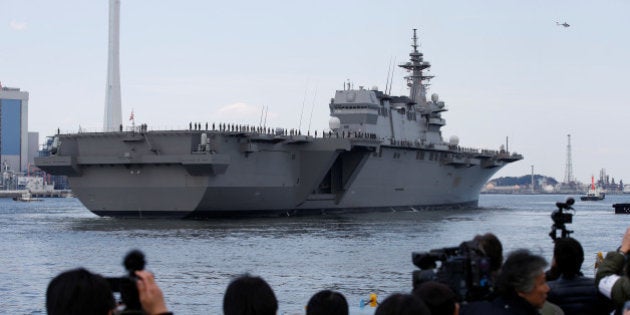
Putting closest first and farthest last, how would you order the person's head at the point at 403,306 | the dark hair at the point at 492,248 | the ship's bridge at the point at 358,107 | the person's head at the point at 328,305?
the person's head at the point at 403,306
the person's head at the point at 328,305
the dark hair at the point at 492,248
the ship's bridge at the point at 358,107

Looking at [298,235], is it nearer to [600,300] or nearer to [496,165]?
[600,300]

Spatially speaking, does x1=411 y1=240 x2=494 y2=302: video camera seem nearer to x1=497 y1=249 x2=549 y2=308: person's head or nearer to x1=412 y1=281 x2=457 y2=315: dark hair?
x1=497 y1=249 x2=549 y2=308: person's head

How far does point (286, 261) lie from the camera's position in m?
21.8

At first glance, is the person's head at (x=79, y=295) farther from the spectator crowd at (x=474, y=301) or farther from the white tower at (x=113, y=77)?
the white tower at (x=113, y=77)

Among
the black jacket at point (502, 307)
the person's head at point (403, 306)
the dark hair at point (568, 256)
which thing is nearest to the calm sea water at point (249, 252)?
the black jacket at point (502, 307)

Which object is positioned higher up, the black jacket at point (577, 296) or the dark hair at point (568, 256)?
the dark hair at point (568, 256)

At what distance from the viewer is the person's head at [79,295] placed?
3609mm

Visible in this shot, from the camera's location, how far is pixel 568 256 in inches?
234

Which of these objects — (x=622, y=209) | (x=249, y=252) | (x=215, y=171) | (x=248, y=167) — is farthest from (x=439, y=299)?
(x=622, y=209)

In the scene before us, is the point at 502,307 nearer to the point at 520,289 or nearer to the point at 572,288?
the point at 520,289

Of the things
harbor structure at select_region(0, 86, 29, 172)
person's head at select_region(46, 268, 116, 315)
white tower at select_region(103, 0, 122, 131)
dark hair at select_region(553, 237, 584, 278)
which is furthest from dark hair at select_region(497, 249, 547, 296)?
harbor structure at select_region(0, 86, 29, 172)

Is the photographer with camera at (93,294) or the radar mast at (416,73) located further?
the radar mast at (416,73)

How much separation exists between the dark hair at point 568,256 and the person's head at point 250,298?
2.44m

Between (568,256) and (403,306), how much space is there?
7.58ft
